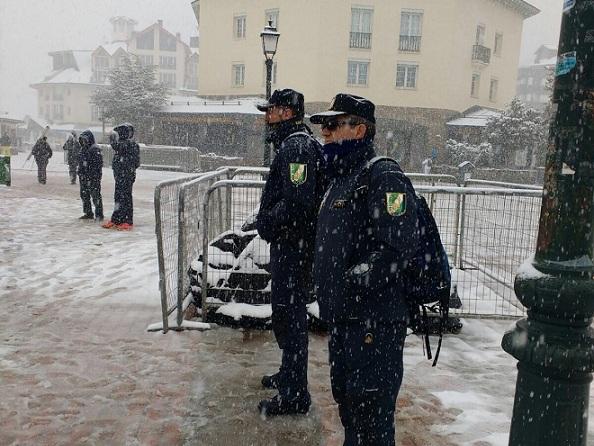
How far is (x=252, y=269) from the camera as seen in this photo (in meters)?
5.55

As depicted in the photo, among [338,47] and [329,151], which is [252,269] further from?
[338,47]

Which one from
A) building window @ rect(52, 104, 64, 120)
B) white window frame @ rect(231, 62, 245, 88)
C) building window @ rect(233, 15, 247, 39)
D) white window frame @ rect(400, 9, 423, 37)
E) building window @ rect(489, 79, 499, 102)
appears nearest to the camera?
white window frame @ rect(400, 9, 423, 37)

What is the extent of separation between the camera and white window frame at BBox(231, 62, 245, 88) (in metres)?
41.3

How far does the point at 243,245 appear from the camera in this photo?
595cm

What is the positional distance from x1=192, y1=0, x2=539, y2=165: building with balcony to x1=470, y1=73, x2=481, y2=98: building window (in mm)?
103

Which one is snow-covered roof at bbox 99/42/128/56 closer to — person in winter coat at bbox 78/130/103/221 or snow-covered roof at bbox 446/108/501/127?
snow-covered roof at bbox 446/108/501/127

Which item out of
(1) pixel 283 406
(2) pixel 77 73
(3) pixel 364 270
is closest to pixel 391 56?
(1) pixel 283 406

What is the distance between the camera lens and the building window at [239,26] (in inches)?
1609

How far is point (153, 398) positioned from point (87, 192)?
874 cm

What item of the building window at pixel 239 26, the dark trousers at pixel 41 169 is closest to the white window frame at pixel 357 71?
the building window at pixel 239 26

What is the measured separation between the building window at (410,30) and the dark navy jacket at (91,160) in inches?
1221

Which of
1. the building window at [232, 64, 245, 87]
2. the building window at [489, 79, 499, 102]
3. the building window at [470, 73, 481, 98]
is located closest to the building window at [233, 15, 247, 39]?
the building window at [232, 64, 245, 87]

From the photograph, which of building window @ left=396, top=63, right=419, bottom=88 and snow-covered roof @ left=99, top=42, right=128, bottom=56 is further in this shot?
snow-covered roof @ left=99, top=42, right=128, bottom=56

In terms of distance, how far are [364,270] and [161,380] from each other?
2.53 m
